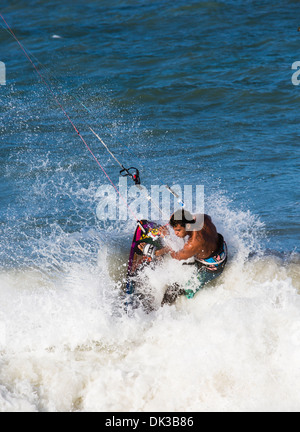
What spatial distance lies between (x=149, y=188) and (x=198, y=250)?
3288 millimetres

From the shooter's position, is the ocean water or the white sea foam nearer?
the white sea foam

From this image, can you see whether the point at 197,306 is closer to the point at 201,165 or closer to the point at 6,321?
the point at 6,321

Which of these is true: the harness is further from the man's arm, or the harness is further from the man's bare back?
the man's arm

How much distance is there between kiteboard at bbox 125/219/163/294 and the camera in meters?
6.32

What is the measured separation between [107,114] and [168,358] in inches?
300

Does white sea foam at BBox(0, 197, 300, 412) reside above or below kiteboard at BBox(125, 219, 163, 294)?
below

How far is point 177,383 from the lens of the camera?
5.07 metres

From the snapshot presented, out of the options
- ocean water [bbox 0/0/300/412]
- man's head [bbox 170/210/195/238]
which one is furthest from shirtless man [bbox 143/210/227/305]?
ocean water [bbox 0/0/300/412]

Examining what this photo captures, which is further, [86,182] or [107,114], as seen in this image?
[107,114]

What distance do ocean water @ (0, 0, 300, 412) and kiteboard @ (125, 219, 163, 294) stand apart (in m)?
0.15

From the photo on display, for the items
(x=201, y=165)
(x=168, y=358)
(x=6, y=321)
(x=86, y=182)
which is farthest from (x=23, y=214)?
(x=168, y=358)

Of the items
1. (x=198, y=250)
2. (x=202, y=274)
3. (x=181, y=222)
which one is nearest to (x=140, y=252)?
(x=202, y=274)

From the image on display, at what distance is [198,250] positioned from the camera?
5.82 metres

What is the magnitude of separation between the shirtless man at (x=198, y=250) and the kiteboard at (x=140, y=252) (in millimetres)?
217
